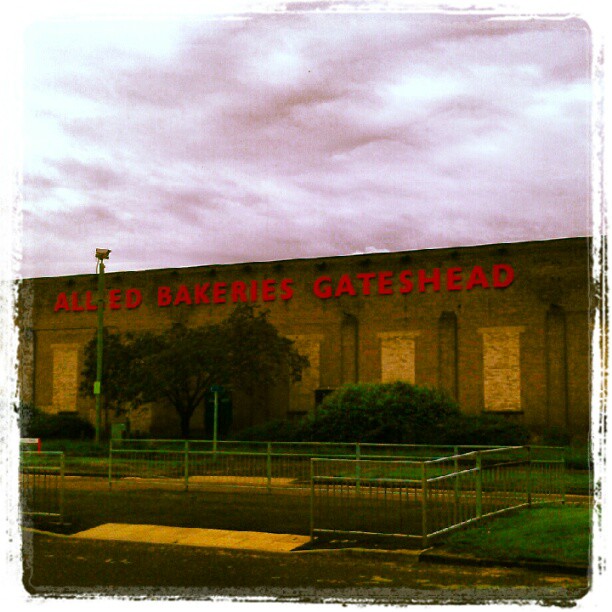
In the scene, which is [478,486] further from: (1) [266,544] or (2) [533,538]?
(1) [266,544]

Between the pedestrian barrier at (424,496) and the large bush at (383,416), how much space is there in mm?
13917

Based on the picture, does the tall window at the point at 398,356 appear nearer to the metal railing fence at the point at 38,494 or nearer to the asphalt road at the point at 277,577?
the metal railing fence at the point at 38,494

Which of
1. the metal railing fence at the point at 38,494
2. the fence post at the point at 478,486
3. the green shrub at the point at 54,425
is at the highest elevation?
the fence post at the point at 478,486

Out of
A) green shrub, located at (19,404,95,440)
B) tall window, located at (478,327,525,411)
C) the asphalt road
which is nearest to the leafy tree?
green shrub, located at (19,404,95,440)

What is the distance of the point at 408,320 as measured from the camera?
128ft

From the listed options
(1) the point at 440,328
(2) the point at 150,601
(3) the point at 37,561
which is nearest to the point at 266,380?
(1) the point at 440,328

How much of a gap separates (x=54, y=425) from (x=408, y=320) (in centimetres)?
1707

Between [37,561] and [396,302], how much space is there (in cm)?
2886

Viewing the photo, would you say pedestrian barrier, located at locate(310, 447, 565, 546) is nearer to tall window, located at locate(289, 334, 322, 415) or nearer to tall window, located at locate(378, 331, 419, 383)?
tall window, located at locate(378, 331, 419, 383)

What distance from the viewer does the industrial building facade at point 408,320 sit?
119ft

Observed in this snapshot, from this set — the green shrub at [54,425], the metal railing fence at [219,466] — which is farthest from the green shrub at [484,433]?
the green shrub at [54,425]

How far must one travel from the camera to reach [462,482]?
44.3ft

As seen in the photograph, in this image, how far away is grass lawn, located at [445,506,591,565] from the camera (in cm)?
1078

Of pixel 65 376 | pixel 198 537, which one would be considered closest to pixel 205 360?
pixel 65 376
